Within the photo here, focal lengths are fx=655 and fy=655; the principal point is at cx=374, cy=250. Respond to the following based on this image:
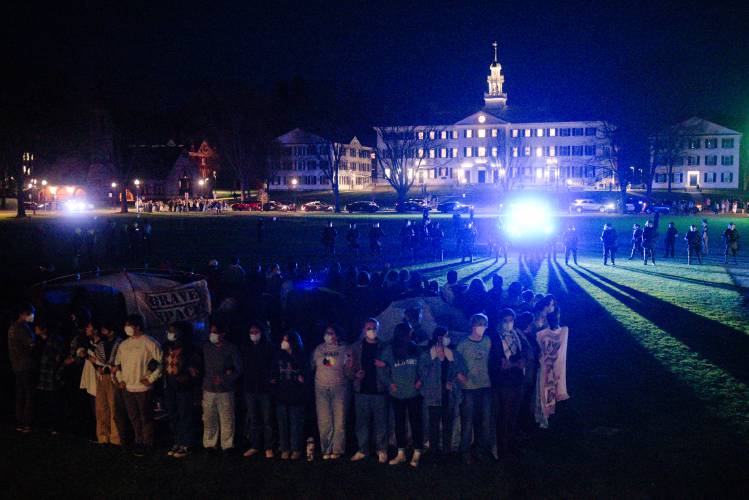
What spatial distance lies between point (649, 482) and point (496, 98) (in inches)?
4444

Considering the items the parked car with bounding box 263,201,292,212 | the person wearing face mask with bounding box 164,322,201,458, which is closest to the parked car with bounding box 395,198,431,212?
the parked car with bounding box 263,201,292,212

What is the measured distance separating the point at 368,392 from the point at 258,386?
4.15 ft

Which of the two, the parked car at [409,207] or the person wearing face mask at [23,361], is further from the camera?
the parked car at [409,207]

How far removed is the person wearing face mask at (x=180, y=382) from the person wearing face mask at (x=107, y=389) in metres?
0.65

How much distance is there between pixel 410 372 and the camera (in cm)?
722

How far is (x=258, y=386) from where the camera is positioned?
24.5 feet

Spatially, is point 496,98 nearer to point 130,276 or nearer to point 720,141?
point 720,141

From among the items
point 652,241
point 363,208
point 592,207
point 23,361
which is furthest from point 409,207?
point 23,361

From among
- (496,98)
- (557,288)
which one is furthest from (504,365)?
(496,98)

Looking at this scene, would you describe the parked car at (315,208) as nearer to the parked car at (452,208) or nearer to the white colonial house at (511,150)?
the parked car at (452,208)

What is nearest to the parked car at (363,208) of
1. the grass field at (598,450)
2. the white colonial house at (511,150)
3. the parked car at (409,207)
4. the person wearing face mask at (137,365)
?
the parked car at (409,207)

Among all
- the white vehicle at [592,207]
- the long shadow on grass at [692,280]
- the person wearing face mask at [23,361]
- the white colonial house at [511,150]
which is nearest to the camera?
the person wearing face mask at [23,361]

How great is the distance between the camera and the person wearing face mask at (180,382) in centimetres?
744

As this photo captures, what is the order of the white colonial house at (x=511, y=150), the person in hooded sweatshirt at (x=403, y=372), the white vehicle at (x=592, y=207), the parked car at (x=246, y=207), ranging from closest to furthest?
the person in hooded sweatshirt at (x=403, y=372)
the white vehicle at (x=592, y=207)
the parked car at (x=246, y=207)
the white colonial house at (x=511, y=150)
